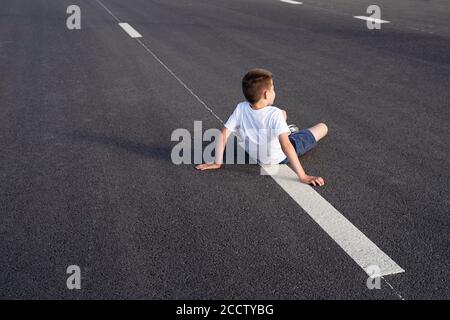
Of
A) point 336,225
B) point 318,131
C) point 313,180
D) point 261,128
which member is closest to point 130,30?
point 318,131

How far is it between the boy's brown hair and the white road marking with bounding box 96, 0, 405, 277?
2.51ft

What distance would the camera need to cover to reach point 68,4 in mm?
18531

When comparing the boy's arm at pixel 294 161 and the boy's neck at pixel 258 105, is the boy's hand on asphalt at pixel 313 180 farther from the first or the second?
the boy's neck at pixel 258 105

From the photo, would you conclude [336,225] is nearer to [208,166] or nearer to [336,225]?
[336,225]

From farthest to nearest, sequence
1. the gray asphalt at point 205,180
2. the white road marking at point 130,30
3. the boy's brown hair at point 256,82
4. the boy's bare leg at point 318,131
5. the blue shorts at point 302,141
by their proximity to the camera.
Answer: the white road marking at point 130,30, the boy's bare leg at point 318,131, the blue shorts at point 302,141, the boy's brown hair at point 256,82, the gray asphalt at point 205,180

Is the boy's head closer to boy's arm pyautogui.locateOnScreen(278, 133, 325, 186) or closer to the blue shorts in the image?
boy's arm pyautogui.locateOnScreen(278, 133, 325, 186)

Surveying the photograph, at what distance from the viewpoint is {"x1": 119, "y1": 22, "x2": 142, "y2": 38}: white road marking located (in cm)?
1156

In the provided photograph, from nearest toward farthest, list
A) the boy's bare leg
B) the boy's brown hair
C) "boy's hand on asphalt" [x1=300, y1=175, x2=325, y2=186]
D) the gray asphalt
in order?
the gray asphalt → the boy's brown hair → "boy's hand on asphalt" [x1=300, y1=175, x2=325, y2=186] → the boy's bare leg

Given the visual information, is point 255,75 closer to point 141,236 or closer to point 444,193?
point 141,236

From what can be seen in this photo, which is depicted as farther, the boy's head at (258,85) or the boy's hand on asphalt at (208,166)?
the boy's hand on asphalt at (208,166)

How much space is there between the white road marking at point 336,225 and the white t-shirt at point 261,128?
0.53 ft

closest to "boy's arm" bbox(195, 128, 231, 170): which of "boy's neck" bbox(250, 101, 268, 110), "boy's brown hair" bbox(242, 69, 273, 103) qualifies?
"boy's neck" bbox(250, 101, 268, 110)

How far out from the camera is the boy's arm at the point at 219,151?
4.18m

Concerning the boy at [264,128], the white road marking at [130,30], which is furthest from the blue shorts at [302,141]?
the white road marking at [130,30]
